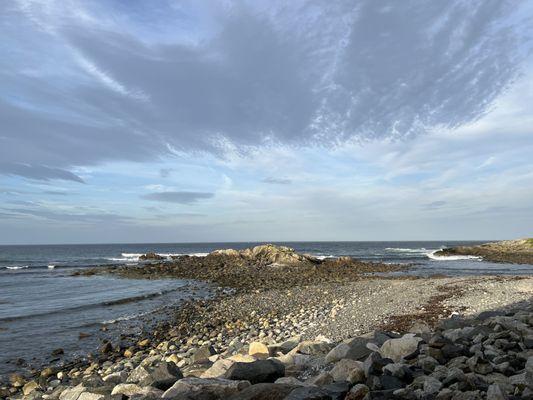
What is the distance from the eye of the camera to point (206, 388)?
5.32 metres

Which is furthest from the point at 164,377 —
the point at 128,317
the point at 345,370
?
the point at 128,317

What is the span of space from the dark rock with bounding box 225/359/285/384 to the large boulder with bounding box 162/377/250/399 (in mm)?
381

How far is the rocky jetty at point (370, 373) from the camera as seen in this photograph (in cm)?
460

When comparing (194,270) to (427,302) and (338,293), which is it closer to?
(338,293)

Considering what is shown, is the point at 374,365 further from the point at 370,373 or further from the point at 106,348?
the point at 106,348

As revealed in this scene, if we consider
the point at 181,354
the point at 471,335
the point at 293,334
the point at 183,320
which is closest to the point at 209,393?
the point at 471,335

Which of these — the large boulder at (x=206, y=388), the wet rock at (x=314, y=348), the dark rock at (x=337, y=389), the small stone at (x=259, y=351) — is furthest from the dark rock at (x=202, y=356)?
the dark rock at (x=337, y=389)

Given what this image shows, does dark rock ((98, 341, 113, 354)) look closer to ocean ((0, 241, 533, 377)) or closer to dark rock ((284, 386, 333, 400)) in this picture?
ocean ((0, 241, 533, 377))

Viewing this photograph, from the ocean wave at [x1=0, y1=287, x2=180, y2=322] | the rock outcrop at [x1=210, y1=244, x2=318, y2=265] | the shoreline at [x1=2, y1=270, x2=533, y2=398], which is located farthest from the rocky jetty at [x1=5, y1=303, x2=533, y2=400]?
the rock outcrop at [x1=210, y1=244, x2=318, y2=265]

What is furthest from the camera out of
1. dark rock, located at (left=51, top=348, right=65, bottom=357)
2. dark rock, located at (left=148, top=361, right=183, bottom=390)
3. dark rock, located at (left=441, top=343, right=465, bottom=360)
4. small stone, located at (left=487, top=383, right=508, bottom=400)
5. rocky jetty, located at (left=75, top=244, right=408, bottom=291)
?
rocky jetty, located at (left=75, top=244, right=408, bottom=291)

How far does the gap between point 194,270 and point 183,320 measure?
24.6 metres

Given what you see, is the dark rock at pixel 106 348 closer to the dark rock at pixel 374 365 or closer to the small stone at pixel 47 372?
the small stone at pixel 47 372

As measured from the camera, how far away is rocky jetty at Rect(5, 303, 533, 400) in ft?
15.1

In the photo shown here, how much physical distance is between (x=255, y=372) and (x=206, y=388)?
3.19ft
